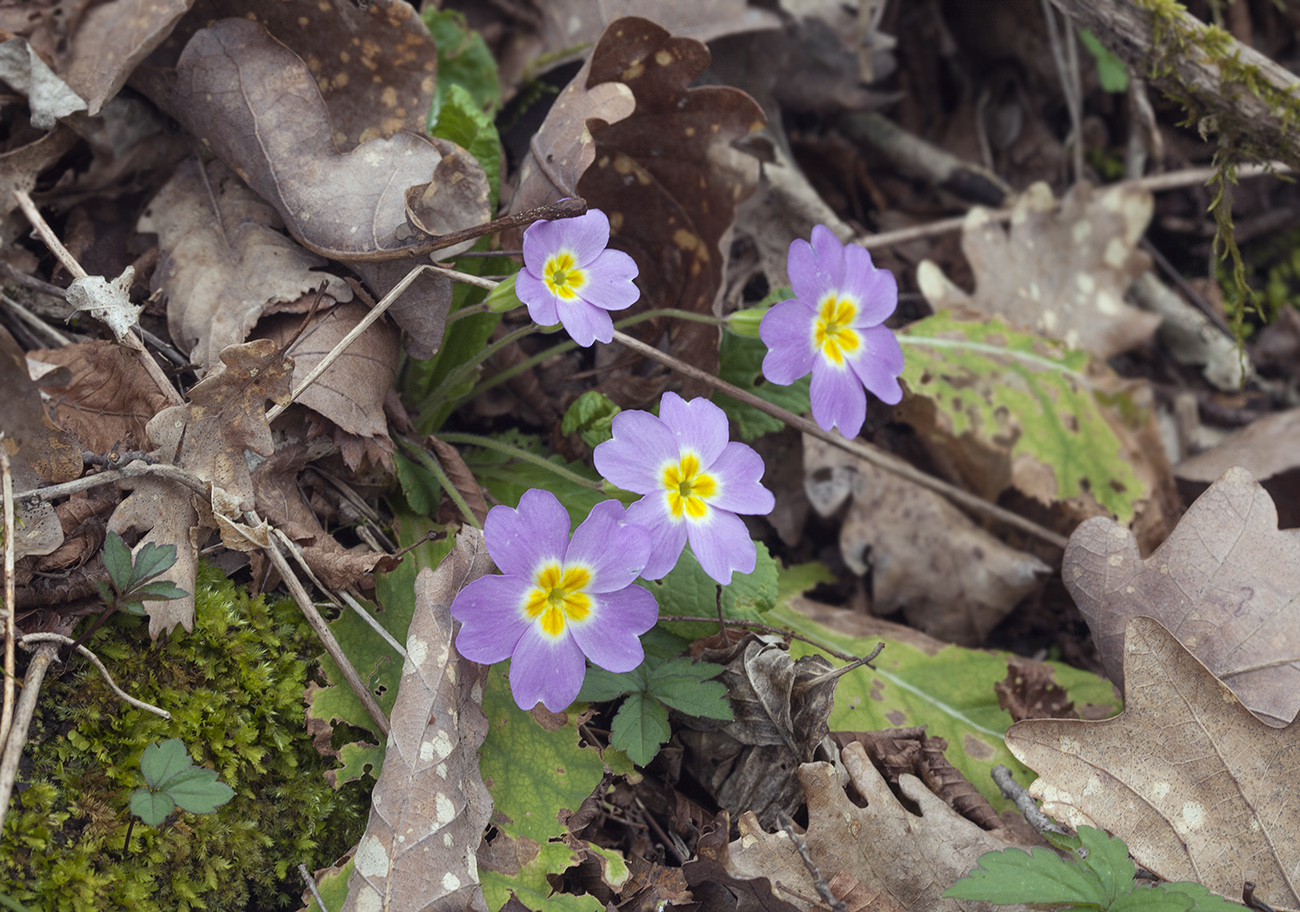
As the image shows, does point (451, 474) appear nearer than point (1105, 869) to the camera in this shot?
No

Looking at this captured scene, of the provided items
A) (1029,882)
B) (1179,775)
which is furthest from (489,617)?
(1179,775)

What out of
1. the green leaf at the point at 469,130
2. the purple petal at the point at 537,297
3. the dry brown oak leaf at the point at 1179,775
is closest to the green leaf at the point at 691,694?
the dry brown oak leaf at the point at 1179,775

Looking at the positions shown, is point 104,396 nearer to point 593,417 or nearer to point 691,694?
point 593,417

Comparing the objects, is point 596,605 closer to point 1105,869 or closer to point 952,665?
point 1105,869

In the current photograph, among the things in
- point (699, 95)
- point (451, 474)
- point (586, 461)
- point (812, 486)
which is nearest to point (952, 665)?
point (812, 486)

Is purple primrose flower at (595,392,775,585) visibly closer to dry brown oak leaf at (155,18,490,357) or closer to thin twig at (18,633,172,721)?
dry brown oak leaf at (155,18,490,357)

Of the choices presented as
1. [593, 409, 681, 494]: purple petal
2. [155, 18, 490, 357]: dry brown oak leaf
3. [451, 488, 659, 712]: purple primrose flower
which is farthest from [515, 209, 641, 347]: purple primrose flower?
[451, 488, 659, 712]: purple primrose flower
